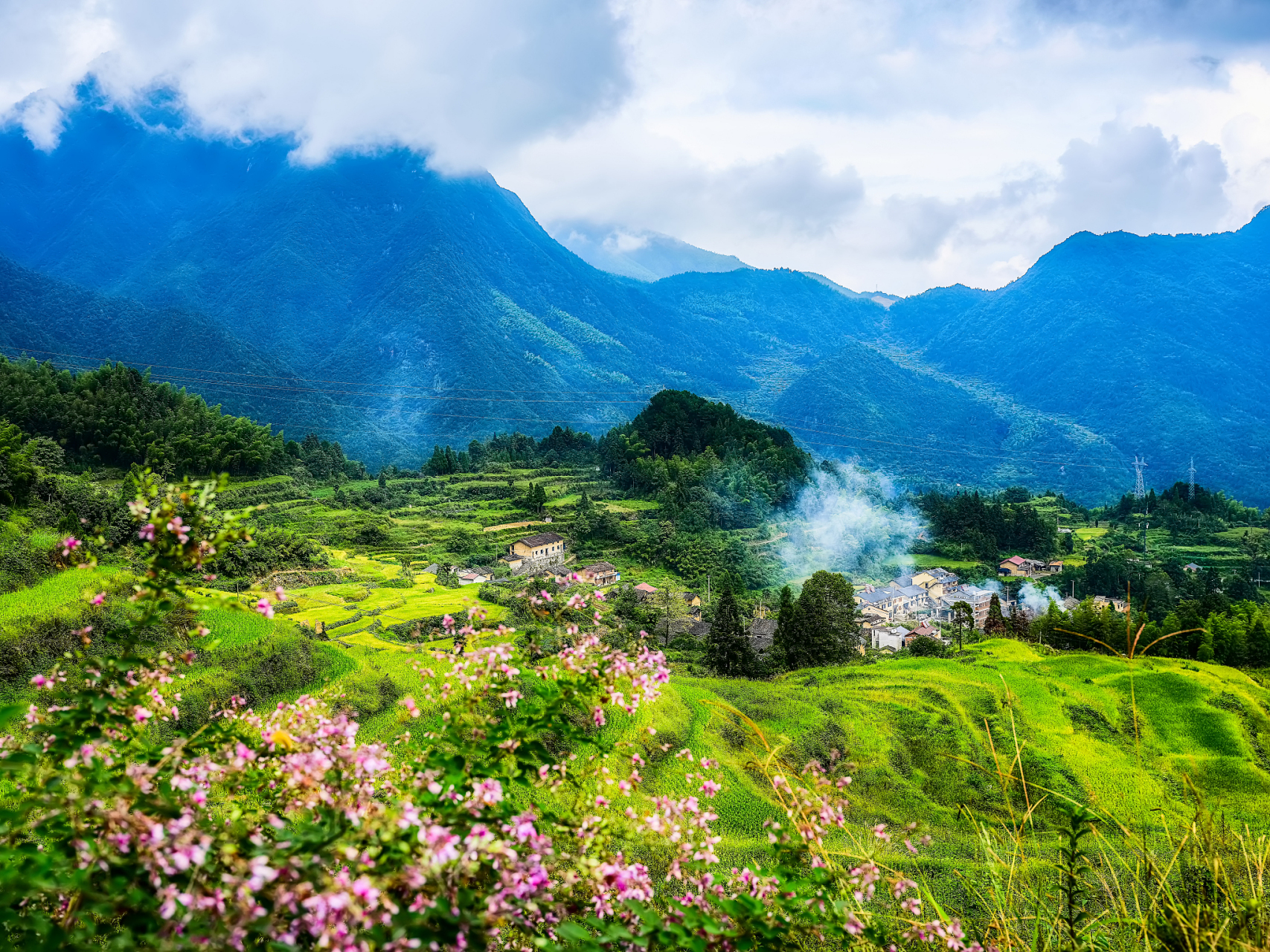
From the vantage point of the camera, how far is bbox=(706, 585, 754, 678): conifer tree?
1834cm

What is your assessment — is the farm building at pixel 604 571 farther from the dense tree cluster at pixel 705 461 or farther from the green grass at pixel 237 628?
the green grass at pixel 237 628

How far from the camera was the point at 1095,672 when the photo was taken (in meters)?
16.3

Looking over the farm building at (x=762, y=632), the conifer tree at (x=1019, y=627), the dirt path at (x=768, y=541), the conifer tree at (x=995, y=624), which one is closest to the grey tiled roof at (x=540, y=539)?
the farm building at (x=762, y=632)

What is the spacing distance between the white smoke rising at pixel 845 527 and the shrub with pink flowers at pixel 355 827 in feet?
118

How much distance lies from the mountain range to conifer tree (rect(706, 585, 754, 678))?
54996 millimetres

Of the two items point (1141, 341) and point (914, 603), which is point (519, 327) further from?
point (1141, 341)

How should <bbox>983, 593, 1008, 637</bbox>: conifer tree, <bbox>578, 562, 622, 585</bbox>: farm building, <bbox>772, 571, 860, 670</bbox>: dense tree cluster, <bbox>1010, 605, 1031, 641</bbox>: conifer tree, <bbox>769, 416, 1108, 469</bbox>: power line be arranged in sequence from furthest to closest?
<bbox>769, 416, 1108, 469</bbox>: power line
<bbox>578, 562, 622, 585</bbox>: farm building
<bbox>983, 593, 1008, 637</bbox>: conifer tree
<bbox>1010, 605, 1031, 641</bbox>: conifer tree
<bbox>772, 571, 860, 670</bbox>: dense tree cluster

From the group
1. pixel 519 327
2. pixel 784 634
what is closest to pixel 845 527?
pixel 784 634

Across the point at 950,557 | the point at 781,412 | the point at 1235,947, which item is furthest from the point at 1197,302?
the point at 1235,947

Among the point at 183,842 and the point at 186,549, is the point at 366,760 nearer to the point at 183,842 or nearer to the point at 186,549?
the point at 183,842

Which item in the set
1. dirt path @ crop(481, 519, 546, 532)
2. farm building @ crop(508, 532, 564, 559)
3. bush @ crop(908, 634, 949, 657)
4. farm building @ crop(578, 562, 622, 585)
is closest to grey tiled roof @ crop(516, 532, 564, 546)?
farm building @ crop(508, 532, 564, 559)

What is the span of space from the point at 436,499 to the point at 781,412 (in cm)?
7045

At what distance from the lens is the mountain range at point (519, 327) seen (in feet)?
263

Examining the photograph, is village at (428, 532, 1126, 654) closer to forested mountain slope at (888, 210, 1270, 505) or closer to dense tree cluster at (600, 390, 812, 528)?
dense tree cluster at (600, 390, 812, 528)
